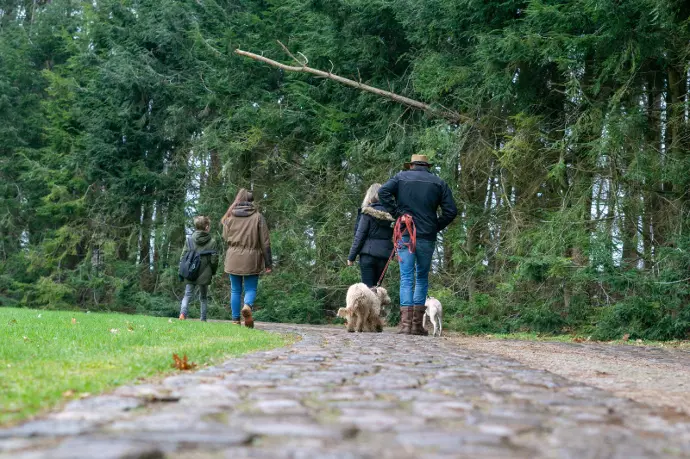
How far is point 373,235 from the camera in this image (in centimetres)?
1184

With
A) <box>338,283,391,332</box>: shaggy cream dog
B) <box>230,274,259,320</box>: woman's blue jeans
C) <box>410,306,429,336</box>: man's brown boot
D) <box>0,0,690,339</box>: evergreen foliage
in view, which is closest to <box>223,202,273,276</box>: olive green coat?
<box>230,274,259,320</box>: woman's blue jeans

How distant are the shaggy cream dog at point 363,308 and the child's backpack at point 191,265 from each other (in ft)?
13.0

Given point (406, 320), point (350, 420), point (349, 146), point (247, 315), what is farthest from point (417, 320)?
point (349, 146)

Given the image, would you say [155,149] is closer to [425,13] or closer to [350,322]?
[425,13]

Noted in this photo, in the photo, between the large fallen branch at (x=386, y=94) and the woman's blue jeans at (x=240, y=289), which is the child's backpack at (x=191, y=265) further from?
the large fallen branch at (x=386, y=94)

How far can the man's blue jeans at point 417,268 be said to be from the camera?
11.2 m

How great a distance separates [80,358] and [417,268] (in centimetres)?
600

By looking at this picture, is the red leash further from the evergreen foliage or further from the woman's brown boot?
the evergreen foliage

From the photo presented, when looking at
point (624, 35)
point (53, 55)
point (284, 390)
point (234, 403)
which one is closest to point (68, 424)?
point (234, 403)

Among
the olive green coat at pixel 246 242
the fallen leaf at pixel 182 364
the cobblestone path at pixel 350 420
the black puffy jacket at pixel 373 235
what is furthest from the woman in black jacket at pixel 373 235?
the cobblestone path at pixel 350 420

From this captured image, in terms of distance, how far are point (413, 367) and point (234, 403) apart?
2404 mm

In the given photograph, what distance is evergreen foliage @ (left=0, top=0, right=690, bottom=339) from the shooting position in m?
12.6

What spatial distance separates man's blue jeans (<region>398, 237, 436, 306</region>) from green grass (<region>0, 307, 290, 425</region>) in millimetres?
2224

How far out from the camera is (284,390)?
4.46 metres
